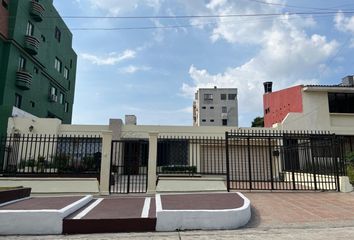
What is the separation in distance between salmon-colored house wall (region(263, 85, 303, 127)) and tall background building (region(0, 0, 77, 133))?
2110 centimetres

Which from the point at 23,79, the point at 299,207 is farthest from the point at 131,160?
the point at 23,79

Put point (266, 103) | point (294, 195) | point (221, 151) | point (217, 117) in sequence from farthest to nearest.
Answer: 1. point (217, 117)
2. point (266, 103)
3. point (221, 151)
4. point (294, 195)

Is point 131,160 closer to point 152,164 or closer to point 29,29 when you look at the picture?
point 152,164

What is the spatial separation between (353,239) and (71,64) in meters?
36.0

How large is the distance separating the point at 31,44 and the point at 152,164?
1854 cm

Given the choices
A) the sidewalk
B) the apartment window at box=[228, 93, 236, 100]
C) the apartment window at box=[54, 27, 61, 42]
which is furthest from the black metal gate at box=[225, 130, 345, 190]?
the apartment window at box=[228, 93, 236, 100]

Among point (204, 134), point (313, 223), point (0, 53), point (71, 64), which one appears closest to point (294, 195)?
point (313, 223)

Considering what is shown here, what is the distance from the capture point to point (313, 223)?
303 inches

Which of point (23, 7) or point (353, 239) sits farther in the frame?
point (23, 7)

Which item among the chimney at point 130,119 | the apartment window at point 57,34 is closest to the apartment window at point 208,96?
the apartment window at point 57,34

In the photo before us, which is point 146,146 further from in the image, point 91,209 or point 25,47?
point 25,47

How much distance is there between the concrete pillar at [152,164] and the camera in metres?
12.1

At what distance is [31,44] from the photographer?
81.6 feet

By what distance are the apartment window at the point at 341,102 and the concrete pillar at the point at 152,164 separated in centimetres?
1709
